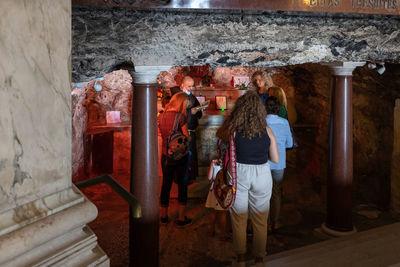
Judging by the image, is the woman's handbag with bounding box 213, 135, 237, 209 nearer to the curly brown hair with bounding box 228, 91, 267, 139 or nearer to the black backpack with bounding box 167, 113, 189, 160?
the curly brown hair with bounding box 228, 91, 267, 139

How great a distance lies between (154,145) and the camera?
11.0 ft

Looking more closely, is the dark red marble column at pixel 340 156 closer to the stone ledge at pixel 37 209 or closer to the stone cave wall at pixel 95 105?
the stone ledge at pixel 37 209

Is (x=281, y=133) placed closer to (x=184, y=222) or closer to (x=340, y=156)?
(x=340, y=156)

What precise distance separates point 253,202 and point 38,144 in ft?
6.96

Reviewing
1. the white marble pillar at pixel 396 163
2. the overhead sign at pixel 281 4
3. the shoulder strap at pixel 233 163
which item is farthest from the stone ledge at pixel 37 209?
the white marble pillar at pixel 396 163

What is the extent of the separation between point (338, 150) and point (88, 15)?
3107mm

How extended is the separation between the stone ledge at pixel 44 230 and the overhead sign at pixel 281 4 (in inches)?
72.4

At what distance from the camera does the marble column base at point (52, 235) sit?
106cm

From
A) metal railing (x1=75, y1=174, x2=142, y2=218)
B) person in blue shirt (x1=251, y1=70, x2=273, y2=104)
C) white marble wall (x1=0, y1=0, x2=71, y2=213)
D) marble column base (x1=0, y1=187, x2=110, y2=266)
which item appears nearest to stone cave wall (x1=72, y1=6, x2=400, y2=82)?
person in blue shirt (x1=251, y1=70, x2=273, y2=104)

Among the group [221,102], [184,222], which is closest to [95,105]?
[221,102]

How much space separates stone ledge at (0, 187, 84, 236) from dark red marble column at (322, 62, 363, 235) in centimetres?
351

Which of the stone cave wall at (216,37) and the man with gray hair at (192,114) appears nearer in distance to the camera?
the stone cave wall at (216,37)

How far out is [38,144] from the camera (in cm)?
117

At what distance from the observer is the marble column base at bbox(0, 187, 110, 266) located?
1056 mm
